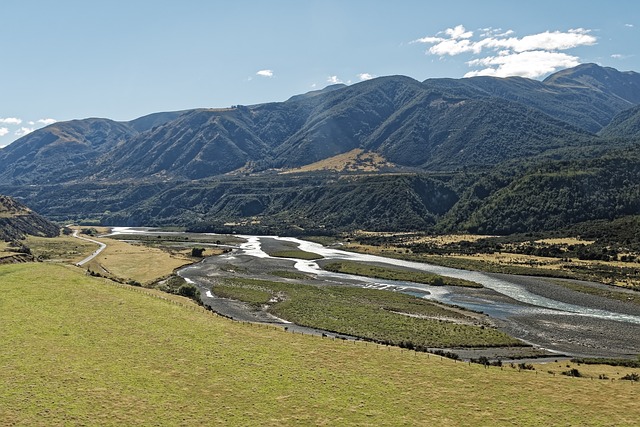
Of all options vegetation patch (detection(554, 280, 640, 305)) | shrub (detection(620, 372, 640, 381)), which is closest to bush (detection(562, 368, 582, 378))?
shrub (detection(620, 372, 640, 381))

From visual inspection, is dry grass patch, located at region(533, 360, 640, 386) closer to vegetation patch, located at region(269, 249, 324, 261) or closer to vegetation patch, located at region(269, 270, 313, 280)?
vegetation patch, located at region(269, 270, 313, 280)

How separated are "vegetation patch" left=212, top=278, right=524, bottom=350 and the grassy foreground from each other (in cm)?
1519

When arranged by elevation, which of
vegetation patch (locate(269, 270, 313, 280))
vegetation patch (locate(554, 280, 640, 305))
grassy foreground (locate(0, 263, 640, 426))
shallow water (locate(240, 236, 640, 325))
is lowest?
vegetation patch (locate(269, 270, 313, 280))

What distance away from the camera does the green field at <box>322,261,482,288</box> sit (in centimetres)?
11781

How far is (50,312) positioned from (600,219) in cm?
19534

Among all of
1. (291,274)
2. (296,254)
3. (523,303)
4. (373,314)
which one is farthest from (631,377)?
(296,254)

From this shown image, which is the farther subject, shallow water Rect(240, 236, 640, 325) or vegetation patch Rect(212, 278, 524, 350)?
shallow water Rect(240, 236, 640, 325)

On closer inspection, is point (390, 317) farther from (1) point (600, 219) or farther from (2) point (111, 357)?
(1) point (600, 219)

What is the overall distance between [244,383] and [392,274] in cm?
9095

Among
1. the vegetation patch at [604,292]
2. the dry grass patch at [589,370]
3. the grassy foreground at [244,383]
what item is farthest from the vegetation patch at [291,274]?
the dry grass patch at [589,370]

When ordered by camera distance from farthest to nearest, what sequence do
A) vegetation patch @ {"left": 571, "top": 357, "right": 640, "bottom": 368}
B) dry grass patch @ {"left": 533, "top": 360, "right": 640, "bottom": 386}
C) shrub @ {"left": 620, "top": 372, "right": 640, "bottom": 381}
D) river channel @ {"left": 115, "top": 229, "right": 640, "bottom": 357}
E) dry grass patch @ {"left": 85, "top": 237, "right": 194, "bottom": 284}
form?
dry grass patch @ {"left": 85, "top": 237, "right": 194, "bottom": 284}, river channel @ {"left": 115, "top": 229, "right": 640, "bottom": 357}, vegetation patch @ {"left": 571, "top": 357, "right": 640, "bottom": 368}, dry grass patch @ {"left": 533, "top": 360, "right": 640, "bottom": 386}, shrub @ {"left": 620, "top": 372, "right": 640, "bottom": 381}

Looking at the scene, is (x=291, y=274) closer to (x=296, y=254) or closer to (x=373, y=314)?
(x=296, y=254)

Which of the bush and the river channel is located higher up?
the bush

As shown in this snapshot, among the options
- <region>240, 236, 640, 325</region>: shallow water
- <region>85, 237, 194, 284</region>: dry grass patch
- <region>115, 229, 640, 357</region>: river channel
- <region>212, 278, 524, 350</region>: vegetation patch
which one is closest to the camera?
<region>212, 278, 524, 350</region>: vegetation patch
